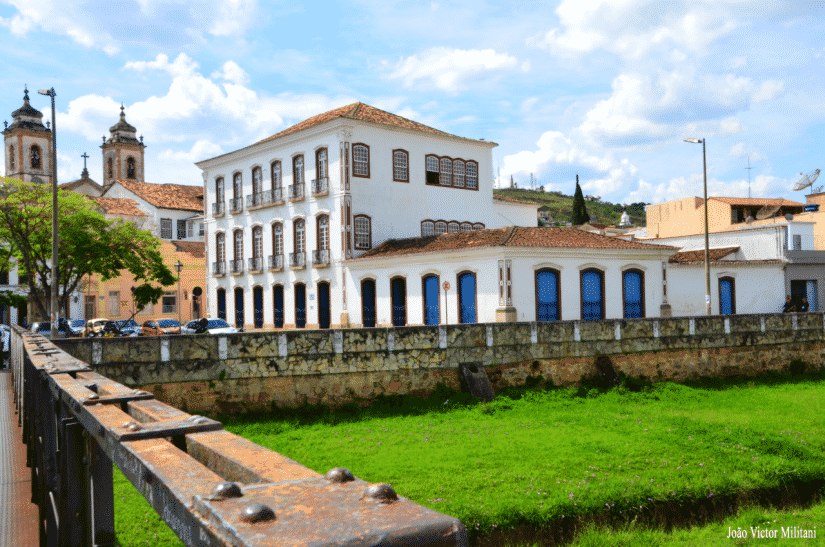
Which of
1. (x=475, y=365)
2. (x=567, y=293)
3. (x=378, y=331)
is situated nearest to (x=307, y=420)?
(x=378, y=331)

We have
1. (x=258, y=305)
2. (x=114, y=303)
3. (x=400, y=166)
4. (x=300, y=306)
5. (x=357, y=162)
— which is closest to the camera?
(x=357, y=162)

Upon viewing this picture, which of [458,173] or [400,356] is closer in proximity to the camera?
[400,356]

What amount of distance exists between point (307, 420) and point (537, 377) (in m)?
6.37

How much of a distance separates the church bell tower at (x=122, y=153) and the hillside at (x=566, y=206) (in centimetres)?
5251

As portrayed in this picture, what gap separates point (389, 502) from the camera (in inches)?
47.8

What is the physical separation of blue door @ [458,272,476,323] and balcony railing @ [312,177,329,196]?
826 cm

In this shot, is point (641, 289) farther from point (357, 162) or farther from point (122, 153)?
point (122, 153)

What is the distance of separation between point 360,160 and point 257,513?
3060cm

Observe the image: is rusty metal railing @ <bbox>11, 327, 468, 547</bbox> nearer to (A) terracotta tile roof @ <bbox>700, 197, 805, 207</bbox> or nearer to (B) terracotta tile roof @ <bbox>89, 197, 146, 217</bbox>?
(A) terracotta tile roof @ <bbox>700, 197, 805, 207</bbox>

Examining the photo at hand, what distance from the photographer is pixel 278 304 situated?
3422cm

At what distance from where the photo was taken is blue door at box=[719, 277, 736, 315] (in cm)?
3184

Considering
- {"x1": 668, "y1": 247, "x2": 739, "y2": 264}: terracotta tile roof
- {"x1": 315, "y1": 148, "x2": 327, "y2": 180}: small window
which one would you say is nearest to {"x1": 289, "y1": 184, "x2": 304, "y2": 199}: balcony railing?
{"x1": 315, "y1": 148, "x2": 327, "y2": 180}: small window

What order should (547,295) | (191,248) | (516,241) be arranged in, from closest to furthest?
(516,241)
(547,295)
(191,248)

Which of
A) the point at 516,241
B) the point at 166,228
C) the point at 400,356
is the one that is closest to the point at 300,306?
the point at 516,241
